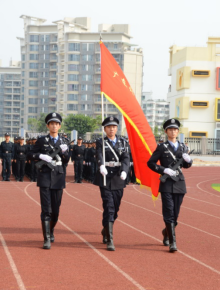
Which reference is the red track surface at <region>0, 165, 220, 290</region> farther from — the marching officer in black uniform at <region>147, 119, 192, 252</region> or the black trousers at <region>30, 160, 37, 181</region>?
the black trousers at <region>30, 160, 37, 181</region>

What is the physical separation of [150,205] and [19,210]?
380 centimetres

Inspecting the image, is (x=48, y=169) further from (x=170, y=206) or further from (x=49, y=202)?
(x=170, y=206)

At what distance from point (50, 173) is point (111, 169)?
94cm

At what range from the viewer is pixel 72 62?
107750 mm

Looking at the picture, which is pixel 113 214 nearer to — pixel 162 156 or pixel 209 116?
pixel 162 156

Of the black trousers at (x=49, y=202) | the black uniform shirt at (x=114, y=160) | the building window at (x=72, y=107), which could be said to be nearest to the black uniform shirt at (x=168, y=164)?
the black uniform shirt at (x=114, y=160)

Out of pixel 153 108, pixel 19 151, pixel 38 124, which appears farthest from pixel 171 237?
pixel 153 108

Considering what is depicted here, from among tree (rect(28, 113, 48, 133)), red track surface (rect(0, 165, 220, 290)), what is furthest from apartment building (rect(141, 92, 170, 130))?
red track surface (rect(0, 165, 220, 290))

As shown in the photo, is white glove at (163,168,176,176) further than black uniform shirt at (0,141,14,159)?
No

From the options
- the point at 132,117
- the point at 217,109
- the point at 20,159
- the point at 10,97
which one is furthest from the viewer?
the point at 10,97

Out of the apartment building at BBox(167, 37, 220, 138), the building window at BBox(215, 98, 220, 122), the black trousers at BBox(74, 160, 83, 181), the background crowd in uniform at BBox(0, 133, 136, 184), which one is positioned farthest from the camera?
the building window at BBox(215, 98, 220, 122)

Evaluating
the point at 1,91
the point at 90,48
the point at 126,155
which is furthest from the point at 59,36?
the point at 126,155

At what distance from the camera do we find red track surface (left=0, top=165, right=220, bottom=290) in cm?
625

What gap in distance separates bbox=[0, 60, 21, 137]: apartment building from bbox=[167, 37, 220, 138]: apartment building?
2977 inches
